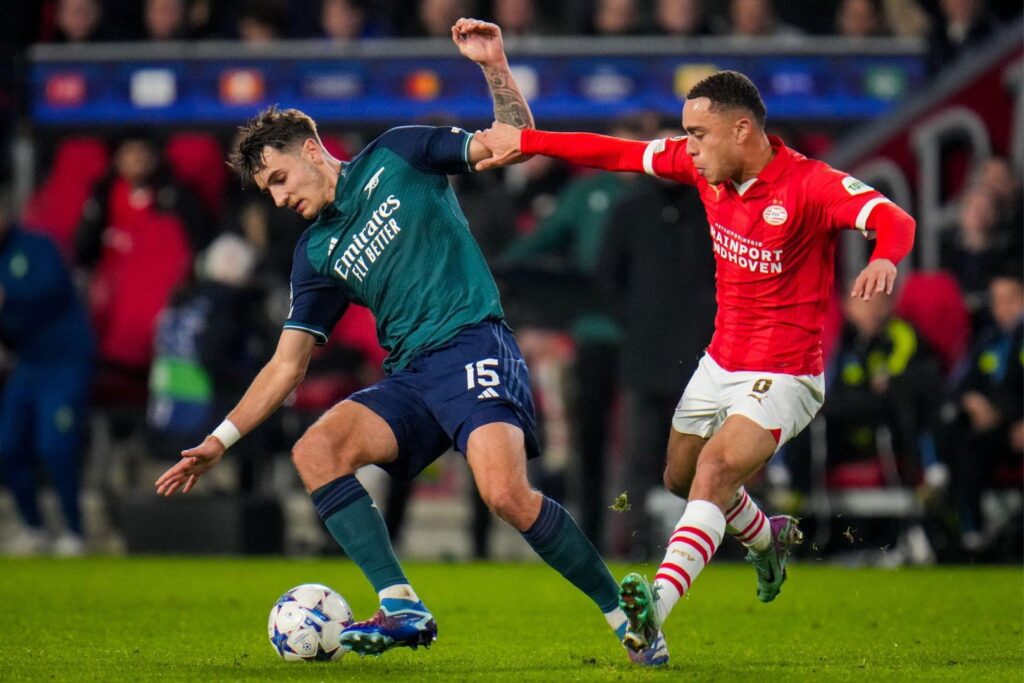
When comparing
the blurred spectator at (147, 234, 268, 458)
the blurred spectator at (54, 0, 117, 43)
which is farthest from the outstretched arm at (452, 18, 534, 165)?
the blurred spectator at (54, 0, 117, 43)

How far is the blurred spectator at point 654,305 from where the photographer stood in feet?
36.2

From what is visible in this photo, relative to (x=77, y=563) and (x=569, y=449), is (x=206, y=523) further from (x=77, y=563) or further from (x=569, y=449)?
(x=569, y=449)

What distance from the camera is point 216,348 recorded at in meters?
12.7

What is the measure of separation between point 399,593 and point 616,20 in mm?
8627

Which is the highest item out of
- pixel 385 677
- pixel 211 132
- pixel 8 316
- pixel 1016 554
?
pixel 211 132

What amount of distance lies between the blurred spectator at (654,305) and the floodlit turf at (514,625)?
84cm

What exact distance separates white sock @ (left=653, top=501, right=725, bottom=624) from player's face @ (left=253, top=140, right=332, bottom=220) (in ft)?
5.65

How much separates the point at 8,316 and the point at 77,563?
2.22m

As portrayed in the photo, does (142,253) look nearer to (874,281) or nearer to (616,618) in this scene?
(616,618)

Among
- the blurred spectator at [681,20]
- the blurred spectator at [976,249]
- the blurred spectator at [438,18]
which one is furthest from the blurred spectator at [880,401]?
the blurred spectator at [438,18]

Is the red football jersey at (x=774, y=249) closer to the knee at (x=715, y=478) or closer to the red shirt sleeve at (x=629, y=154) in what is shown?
the red shirt sleeve at (x=629, y=154)

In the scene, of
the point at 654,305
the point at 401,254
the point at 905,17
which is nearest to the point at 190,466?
the point at 401,254

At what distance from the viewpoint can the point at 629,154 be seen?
645 cm

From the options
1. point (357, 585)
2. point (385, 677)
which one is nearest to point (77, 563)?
point (357, 585)
